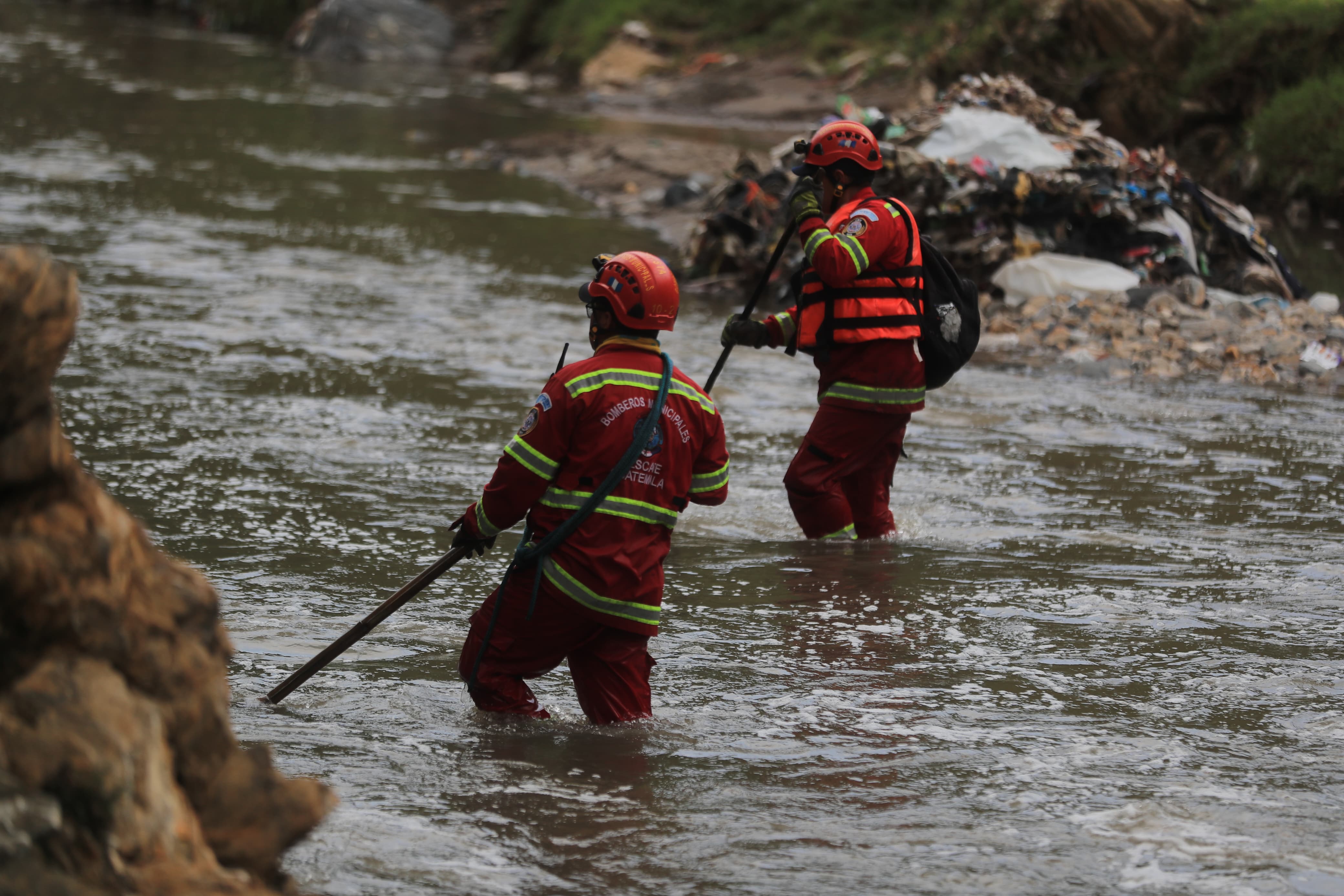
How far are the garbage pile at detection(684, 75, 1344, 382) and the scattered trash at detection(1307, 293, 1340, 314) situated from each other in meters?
0.02

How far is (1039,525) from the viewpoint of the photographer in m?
7.38

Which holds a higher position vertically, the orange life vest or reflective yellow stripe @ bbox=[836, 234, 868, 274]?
reflective yellow stripe @ bbox=[836, 234, 868, 274]

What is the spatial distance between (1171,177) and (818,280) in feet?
25.9

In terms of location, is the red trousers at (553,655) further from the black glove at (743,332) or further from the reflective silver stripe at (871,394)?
the reflective silver stripe at (871,394)

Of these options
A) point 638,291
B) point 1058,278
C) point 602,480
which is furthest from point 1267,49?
point 602,480

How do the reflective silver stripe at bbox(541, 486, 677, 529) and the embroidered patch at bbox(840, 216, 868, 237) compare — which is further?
the embroidered patch at bbox(840, 216, 868, 237)

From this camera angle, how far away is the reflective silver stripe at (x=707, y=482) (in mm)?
4719

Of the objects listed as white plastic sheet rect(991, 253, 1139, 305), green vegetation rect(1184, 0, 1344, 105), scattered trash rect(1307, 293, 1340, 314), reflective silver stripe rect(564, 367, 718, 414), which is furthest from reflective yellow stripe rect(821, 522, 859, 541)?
green vegetation rect(1184, 0, 1344, 105)

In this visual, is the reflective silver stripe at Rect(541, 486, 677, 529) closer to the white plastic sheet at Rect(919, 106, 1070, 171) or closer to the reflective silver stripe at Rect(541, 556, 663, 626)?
the reflective silver stripe at Rect(541, 556, 663, 626)

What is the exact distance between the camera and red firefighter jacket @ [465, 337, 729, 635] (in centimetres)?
446

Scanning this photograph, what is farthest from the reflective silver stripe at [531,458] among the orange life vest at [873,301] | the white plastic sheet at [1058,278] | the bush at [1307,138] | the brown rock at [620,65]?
the brown rock at [620,65]

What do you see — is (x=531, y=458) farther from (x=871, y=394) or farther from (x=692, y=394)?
(x=871, y=394)

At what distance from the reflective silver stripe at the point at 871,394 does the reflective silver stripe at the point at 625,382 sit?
2197 mm

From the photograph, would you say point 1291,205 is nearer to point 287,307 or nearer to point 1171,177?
point 1171,177
